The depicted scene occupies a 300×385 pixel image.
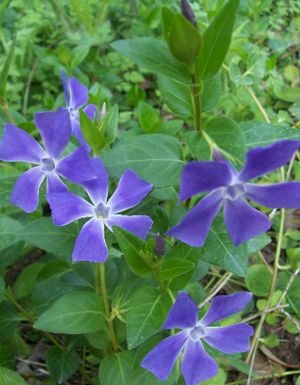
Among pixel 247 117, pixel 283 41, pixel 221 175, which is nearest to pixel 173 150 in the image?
pixel 221 175

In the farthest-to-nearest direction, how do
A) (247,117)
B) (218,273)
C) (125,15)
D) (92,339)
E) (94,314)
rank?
(125,15), (247,117), (218,273), (92,339), (94,314)

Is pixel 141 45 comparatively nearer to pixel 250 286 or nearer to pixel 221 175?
pixel 221 175

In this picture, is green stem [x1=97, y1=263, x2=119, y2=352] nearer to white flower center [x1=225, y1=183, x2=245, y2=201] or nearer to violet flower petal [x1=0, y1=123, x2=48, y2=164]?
violet flower petal [x1=0, y1=123, x2=48, y2=164]

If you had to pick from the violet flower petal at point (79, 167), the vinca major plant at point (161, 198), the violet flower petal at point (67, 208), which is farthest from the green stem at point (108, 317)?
the violet flower petal at point (79, 167)

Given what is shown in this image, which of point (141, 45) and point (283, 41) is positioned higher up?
point (141, 45)

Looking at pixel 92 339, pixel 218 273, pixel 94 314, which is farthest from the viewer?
pixel 218 273

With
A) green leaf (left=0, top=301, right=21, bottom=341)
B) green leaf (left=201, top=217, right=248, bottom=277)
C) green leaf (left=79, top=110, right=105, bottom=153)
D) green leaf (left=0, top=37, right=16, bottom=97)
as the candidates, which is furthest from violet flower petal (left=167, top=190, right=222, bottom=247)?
green leaf (left=0, top=301, right=21, bottom=341)
